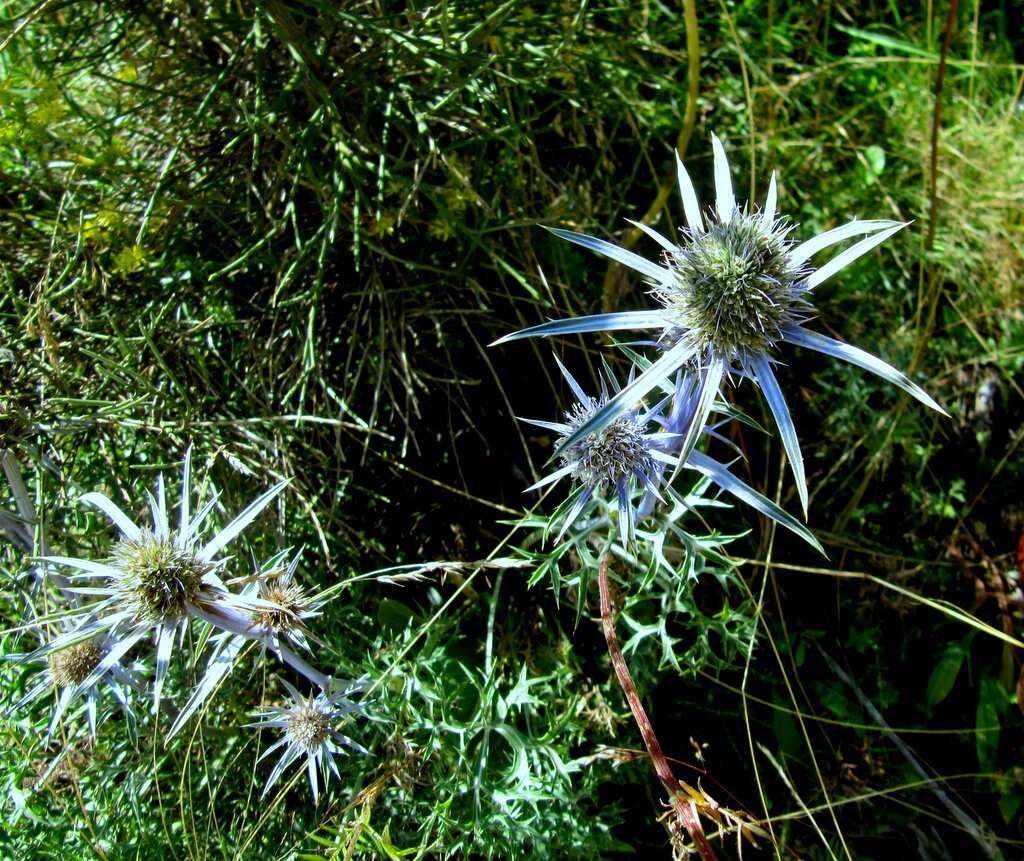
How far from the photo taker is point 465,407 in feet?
6.64

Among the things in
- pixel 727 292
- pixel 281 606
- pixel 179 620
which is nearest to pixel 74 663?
pixel 179 620

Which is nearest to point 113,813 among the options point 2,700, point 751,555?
point 2,700

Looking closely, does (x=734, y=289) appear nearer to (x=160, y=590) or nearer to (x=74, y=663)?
(x=160, y=590)

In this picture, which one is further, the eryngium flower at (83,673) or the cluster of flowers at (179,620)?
the eryngium flower at (83,673)

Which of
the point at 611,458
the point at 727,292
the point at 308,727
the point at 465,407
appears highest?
the point at 727,292

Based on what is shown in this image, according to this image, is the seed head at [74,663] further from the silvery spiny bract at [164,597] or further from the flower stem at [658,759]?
the flower stem at [658,759]

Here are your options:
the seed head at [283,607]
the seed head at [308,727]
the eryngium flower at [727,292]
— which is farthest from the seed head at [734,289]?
the seed head at [308,727]

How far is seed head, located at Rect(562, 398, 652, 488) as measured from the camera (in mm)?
1297

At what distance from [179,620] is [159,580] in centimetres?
8

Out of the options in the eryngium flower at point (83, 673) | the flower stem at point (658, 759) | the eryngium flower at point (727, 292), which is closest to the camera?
the eryngium flower at point (727, 292)

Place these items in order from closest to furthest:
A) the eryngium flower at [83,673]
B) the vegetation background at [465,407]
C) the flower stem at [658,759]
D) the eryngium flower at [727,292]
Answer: the eryngium flower at [727,292], the flower stem at [658,759], the eryngium flower at [83,673], the vegetation background at [465,407]

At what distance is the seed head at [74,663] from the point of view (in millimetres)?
1424

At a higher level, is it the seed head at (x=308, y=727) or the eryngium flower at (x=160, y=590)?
the eryngium flower at (x=160, y=590)

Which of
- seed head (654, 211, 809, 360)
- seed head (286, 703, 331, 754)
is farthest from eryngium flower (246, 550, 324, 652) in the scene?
seed head (654, 211, 809, 360)
